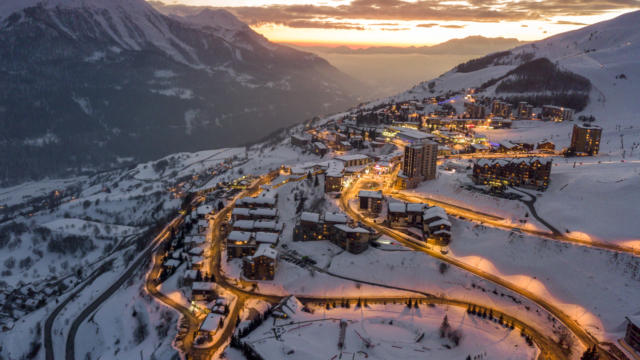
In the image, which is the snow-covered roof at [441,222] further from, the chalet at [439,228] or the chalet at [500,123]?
the chalet at [500,123]

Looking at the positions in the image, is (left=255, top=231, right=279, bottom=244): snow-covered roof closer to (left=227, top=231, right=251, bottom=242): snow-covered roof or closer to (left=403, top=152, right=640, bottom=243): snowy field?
(left=227, top=231, right=251, bottom=242): snow-covered roof

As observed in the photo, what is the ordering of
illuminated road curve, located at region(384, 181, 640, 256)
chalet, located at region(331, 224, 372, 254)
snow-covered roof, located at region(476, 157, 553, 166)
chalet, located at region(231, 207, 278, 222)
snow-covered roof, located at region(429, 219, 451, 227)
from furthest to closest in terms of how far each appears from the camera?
snow-covered roof, located at region(476, 157, 553, 166) < chalet, located at region(231, 207, 278, 222) < chalet, located at region(331, 224, 372, 254) < snow-covered roof, located at region(429, 219, 451, 227) < illuminated road curve, located at region(384, 181, 640, 256)

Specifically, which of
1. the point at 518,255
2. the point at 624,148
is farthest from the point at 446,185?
the point at 624,148

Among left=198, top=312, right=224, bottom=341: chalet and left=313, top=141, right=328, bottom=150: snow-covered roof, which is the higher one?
left=313, top=141, right=328, bottom=150: snow-covered roof

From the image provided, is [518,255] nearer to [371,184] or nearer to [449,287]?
[449,287]

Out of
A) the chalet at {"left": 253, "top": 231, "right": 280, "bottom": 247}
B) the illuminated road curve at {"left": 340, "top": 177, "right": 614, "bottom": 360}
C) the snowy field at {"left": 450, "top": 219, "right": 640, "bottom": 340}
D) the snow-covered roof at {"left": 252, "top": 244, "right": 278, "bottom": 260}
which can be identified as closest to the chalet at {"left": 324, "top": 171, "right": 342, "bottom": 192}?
the illuminated road curve at {"left": 340, "top": 177, "right": 614, "bottom": 360}

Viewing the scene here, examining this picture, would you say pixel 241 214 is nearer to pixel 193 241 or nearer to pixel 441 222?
pixel 193 241

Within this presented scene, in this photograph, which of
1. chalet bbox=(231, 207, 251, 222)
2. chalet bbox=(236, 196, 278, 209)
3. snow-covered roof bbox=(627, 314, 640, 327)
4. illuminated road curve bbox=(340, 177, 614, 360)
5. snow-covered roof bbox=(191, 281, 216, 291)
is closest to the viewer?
snow-covered roof bbox=(627, 314, 640, 327)
